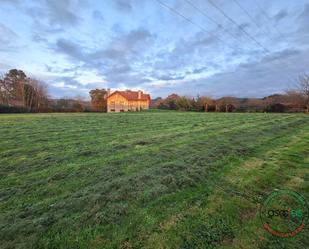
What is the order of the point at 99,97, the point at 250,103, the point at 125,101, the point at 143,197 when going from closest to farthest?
the point at 143,197
the point at 250,103
the point at 125,101
the point at 99,97

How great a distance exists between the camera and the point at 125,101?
52.6 m

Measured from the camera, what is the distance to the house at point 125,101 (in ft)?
170

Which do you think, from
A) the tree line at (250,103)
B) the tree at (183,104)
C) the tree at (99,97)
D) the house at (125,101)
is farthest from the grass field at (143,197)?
the tree at (99,97)

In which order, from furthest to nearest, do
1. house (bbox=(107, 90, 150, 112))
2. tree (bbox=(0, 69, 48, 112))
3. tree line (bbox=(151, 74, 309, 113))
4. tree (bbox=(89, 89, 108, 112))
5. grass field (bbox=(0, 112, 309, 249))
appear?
tree (bbox=(89, 89, 108, 112))
house (bbox=(107, 90, 150, 112))
tree (bbox=(0, 69, 48, 112))
tree line (bbox=(151, 74, 309, 113))
grass field (bbox=(0, 112, 309, 249))

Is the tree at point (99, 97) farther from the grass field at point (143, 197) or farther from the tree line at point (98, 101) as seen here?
the grass field at point (143, 197)

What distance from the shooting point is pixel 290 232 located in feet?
7.40

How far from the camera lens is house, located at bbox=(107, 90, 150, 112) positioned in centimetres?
5193

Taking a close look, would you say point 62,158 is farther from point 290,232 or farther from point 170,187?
point 290,232

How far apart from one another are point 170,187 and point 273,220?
5.05 feet

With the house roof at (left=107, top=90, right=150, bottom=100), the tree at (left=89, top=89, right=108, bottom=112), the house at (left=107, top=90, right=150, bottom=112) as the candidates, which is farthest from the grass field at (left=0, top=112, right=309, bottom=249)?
the tree at (left=89, top=89, right=108, bottom=112)

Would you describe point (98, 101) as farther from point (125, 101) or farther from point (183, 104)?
point (183, 104)

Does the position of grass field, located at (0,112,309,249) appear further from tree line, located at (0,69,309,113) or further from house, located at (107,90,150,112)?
house, located at (107,90,150,112)

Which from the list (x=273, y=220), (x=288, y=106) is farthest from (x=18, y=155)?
(x=288, y=106)

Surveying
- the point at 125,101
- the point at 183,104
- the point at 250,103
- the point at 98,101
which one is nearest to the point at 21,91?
the point at 98,101
